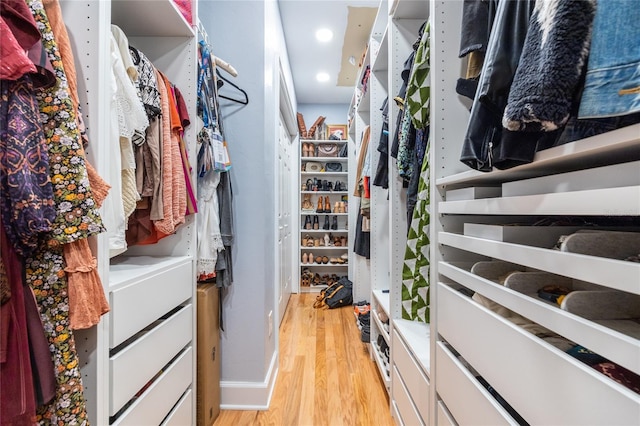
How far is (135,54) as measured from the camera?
1.04 metres

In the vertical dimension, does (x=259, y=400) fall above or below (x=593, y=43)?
below

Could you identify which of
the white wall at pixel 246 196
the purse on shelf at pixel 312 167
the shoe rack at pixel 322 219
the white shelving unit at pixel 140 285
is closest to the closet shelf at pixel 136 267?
the white shelving unit at pixel 140 285

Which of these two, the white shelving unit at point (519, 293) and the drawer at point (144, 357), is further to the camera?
the drawer at point (144, 357)

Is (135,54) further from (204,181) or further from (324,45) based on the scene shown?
(324,45)

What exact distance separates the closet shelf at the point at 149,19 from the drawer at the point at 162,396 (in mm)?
1304

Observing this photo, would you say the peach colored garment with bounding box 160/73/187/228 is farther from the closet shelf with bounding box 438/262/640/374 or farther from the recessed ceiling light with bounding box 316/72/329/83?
the recessed ceiling light with bounding box 316/72/329/83

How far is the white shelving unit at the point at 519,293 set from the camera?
0.40m

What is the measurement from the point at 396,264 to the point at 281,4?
2235mm

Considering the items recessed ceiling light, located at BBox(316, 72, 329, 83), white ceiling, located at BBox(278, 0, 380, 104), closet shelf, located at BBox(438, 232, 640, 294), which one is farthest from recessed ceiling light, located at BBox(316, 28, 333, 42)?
closet shelf, located at BBox(438, 232, 640, 294)

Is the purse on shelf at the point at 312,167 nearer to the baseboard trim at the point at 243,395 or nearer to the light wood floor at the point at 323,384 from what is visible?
the light wood floor at the point at 323,384

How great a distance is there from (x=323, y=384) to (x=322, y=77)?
10.6 ft

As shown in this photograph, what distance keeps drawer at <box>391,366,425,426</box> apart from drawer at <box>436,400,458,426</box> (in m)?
0.19

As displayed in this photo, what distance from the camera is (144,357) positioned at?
92 centimetres

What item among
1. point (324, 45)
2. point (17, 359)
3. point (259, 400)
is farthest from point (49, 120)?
point (324, 45)
